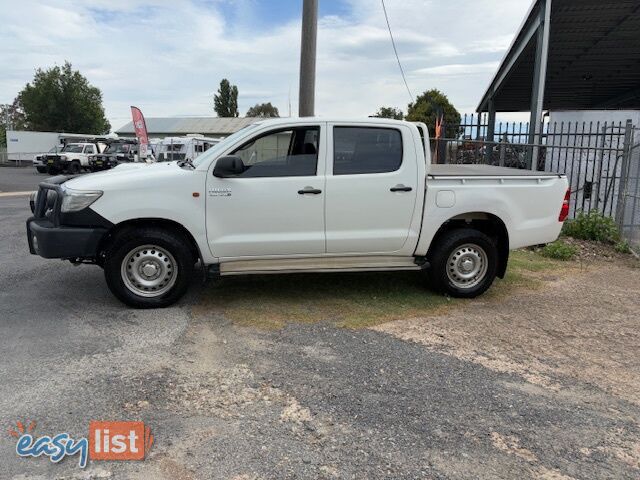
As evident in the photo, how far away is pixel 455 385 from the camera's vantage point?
381 centimetres

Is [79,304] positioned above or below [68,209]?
below

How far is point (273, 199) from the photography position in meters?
5.20

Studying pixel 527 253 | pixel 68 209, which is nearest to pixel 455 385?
pixel 68 209

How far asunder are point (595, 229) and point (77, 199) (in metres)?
8.12

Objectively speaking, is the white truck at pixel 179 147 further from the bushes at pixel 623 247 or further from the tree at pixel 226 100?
the tree at pixel 226 100

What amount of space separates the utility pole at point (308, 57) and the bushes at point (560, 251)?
466 centimetres

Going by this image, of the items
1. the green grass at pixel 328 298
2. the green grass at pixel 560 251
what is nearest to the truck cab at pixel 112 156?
the green grass at pixel 328 298

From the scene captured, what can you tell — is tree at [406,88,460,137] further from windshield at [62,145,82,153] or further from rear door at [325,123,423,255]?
rear door at [325,123,423,255]

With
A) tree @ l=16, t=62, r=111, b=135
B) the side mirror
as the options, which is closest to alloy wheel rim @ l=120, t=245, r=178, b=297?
the side mirror

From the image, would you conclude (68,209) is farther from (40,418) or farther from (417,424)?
(417,424)

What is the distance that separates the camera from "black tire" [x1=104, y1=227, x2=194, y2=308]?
16.7ft

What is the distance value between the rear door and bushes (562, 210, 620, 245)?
507cm

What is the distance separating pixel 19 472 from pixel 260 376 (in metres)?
1.63

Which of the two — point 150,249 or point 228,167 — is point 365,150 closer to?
point 228,167
